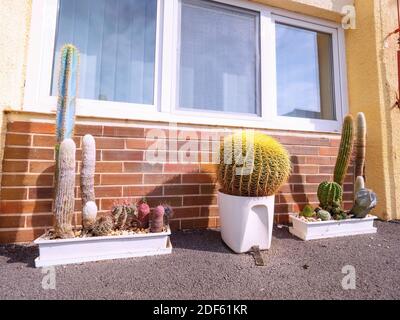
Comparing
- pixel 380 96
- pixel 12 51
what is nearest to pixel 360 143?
pixel 380 96

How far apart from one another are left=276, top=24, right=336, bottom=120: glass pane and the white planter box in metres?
1.98

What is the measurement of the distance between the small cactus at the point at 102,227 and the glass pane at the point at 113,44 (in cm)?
115

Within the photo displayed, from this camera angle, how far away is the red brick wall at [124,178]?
159cm

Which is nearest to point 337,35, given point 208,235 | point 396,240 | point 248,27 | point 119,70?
point 248,27

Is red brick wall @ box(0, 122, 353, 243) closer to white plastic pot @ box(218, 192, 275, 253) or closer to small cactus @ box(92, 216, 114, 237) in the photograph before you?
small cactus @ box(92, 216, 114, 237)

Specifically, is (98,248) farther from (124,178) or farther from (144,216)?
(124,178)

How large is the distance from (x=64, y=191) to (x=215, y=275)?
1.07 m

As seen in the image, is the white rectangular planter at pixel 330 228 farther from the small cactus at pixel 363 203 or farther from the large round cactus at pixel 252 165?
the large round cactus at pixel 252 165

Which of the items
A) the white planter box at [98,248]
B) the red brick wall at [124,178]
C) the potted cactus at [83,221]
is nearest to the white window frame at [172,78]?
the red brick wall at [124,178]

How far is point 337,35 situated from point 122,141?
299cm

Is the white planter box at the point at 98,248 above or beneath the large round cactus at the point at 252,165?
beneath

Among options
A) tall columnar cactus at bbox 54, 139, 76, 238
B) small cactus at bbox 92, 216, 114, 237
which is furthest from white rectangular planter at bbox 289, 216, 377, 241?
tall columnar cactus at bbox 54, 139, 76, 238

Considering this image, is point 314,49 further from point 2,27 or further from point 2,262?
point 2,262
